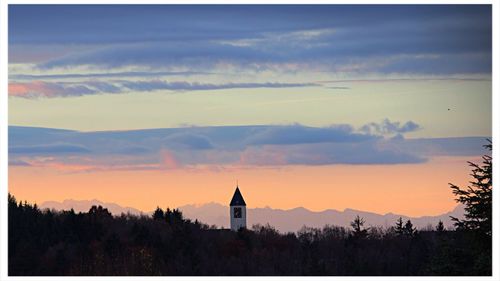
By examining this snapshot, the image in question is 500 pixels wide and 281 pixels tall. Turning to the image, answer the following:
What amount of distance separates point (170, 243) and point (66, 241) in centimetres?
806

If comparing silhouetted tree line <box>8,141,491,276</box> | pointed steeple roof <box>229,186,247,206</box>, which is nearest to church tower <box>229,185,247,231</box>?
pointed steeple roof <box>229,186,247,206</box>

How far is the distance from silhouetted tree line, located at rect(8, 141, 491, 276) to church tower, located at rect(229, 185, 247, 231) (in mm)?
21758

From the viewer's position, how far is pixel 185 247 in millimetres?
74562

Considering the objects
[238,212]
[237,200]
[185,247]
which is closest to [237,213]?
[238,212]

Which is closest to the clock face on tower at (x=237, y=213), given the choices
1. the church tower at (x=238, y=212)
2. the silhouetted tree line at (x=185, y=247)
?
the church tower at (x=238, y=212)

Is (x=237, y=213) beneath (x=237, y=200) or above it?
beneath

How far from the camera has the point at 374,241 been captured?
261 feet

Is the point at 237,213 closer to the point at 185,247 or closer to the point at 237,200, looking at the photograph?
the point at 237,200

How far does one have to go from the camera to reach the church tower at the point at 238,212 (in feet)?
358

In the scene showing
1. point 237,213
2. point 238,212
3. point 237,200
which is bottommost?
point 237,213

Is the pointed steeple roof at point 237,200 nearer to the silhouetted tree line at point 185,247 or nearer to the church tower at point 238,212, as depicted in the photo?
the church tower at point 238,212

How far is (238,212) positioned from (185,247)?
3650cm

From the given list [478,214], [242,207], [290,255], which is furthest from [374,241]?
[478,214]
